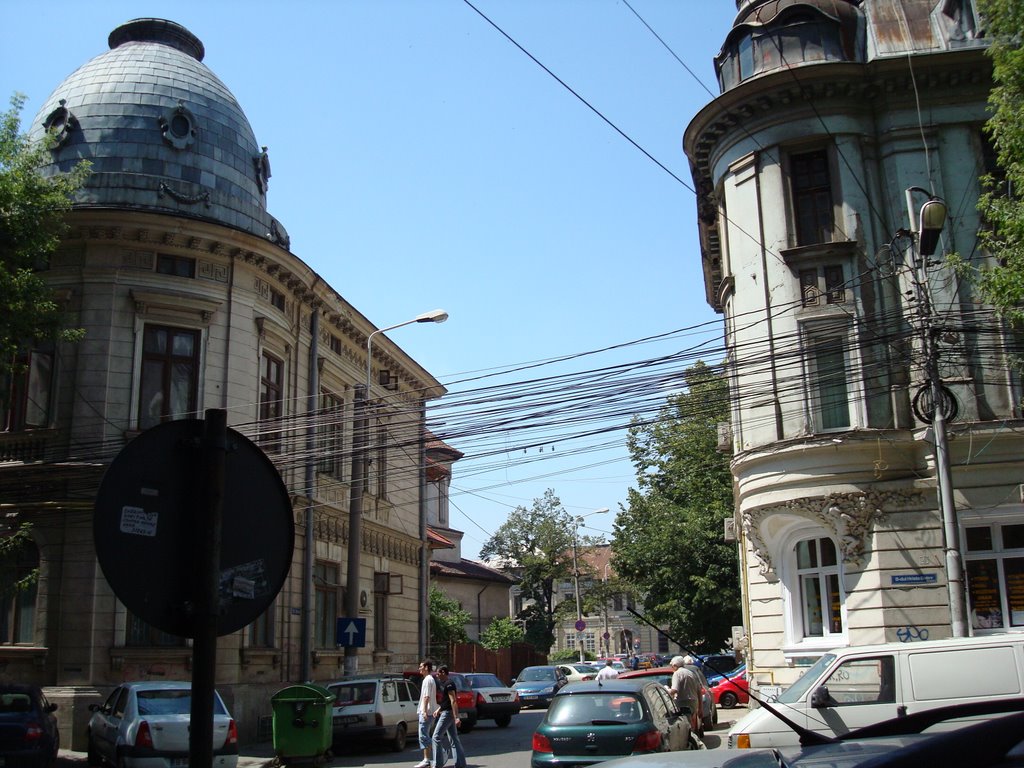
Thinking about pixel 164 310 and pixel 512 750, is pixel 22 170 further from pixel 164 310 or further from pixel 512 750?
pixel 512 750

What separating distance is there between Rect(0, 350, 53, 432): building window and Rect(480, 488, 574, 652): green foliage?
50.5 meters

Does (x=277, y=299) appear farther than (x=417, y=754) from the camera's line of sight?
Yes

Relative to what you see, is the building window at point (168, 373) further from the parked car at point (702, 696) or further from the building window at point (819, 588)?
the building window at point (819, 588)

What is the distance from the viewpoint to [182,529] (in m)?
3.81

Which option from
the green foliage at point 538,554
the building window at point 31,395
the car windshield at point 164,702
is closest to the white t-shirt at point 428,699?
the car windshield at point 164,702

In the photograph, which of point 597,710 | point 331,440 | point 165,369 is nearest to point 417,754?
point 597,710

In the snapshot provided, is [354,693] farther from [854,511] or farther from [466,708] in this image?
[854,511]

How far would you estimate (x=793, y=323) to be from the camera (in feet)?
67.4

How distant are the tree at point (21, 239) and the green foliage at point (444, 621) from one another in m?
32.6

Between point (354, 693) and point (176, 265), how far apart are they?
10754mm

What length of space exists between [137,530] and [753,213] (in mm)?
19268

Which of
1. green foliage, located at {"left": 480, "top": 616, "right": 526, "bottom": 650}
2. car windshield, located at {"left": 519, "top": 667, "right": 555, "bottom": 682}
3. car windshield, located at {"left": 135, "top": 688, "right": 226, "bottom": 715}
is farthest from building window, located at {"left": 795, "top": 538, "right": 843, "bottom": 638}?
green foliage, located at {"left": 480, "top": 616, "right": 526, "bottom": 650}

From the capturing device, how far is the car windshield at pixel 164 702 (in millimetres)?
15758

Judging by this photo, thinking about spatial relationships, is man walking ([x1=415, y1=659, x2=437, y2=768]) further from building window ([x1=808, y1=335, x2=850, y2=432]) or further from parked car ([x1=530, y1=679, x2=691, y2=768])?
building window ([x1=808, y1=335, x2=850, y2=432])
